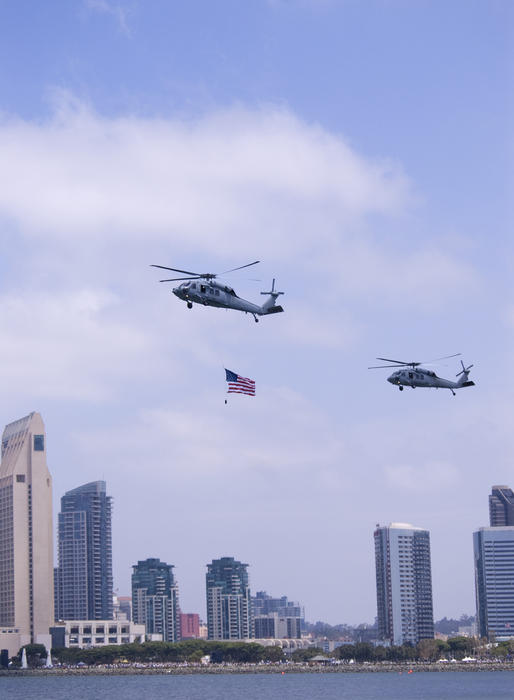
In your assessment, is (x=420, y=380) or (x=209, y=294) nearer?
(x=209, y=294)

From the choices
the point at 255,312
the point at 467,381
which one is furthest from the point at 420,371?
the point at 255,312

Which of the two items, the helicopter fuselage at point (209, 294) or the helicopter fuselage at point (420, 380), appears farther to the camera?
the helicopter fuselage at point (420, 380)

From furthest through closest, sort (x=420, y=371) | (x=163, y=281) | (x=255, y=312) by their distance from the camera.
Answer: (x=420, y=371), (x=255, y=312), (x=163, y=281)

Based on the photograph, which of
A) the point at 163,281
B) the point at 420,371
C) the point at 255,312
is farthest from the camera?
the point at 420,371

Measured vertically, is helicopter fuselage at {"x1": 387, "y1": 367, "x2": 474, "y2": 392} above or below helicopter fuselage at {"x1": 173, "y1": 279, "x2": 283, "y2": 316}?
below

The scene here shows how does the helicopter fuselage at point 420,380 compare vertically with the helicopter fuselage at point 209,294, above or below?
below

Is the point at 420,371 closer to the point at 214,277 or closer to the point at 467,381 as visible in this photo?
the point at 467,381

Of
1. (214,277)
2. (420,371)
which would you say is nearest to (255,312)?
(214,277)

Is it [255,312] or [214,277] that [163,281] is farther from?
[255,312]

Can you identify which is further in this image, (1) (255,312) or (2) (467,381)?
(2) (467,381)

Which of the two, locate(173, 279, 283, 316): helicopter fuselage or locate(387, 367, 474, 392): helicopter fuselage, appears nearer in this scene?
locate(173, 279, 283, 316): helicopter fuselage
